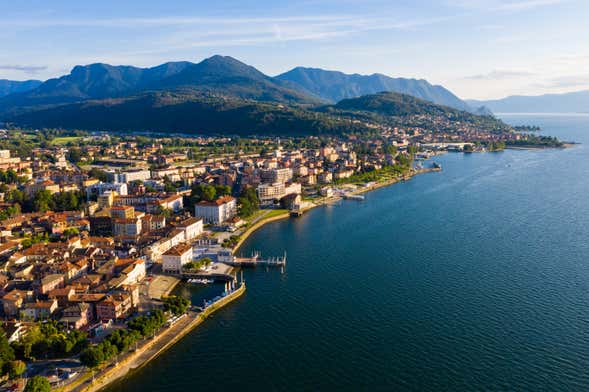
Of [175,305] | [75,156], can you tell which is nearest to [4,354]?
[175,305]

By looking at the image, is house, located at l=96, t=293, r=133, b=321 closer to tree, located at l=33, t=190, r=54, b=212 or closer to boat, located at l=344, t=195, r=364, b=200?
tree, located at l=33, t=190, r=54, b=212

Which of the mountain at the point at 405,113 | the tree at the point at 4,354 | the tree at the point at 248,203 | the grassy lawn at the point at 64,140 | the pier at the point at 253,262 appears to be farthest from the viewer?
the mountain at the point at 405,113

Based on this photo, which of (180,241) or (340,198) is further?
(340,198)

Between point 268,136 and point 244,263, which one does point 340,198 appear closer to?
point 244,263

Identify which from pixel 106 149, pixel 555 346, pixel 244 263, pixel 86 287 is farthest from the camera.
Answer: pixel 106 149

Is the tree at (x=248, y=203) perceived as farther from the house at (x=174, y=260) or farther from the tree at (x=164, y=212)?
the house at (x=174, y=260)

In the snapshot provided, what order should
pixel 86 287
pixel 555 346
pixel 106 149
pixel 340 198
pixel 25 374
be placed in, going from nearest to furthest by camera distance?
1. pixel 25 374
2. pixel 555 346
3. pixel 86 287
4. pixel 340 198
5. pixel 106 149

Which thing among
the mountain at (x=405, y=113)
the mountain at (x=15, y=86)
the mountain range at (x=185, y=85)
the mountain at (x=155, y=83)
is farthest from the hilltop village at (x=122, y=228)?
the mountain at (x=15, y=86)

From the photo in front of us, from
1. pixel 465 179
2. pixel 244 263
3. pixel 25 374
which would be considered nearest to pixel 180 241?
pixel 244 263
